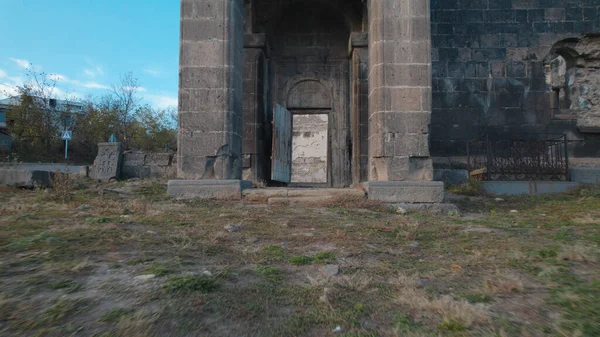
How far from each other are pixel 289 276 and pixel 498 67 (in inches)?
371

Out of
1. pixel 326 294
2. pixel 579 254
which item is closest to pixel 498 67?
pixel 579 254

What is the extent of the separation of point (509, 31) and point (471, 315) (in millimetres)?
10038

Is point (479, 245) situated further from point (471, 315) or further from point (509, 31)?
point (509, 31)

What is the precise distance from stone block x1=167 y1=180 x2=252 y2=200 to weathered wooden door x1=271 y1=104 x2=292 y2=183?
305cm

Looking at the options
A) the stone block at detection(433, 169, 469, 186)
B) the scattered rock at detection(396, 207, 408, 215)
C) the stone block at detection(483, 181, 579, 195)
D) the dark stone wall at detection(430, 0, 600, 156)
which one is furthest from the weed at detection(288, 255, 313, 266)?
the dark stone wall at detection(430, 0, 600, 156)

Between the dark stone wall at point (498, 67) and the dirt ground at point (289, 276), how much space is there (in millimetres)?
5480

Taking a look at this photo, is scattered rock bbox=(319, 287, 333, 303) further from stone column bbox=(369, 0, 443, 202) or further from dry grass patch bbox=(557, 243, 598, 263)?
stone column bbox=(369, 0, 443, 202)

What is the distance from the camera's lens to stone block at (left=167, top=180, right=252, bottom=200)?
21.9ft

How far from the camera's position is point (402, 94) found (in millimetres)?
6676

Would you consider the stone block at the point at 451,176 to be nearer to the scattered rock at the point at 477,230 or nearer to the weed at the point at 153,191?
the scattered rock at the point at 477,230

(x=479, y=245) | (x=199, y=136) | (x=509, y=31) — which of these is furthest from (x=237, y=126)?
(x=509, y=31)

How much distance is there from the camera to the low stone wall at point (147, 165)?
1138 centimetres

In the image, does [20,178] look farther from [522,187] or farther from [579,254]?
[522,187]

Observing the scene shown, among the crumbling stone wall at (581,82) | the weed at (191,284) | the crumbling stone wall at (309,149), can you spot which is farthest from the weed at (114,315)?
the crumbling stone wall at (309,149)
